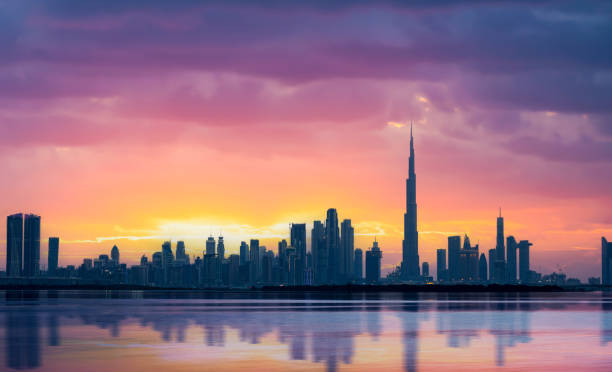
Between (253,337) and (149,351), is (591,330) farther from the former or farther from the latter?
(149,351)

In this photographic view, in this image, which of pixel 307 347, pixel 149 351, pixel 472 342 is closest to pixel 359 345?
pixel 307 347

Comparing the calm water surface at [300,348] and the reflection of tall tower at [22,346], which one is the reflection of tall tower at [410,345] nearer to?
the calm water surface at [300,348]

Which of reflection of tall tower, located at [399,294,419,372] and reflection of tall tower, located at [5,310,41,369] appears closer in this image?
reflection of tall tower, located at [399,294,419,372]

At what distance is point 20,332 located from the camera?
60.2 m

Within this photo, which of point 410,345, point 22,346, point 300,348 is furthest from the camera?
point 410,345

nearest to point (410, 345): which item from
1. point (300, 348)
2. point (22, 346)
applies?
point (300, 348)

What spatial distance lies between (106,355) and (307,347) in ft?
37.3

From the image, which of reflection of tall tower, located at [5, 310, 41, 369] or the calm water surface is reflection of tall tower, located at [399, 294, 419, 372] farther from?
reflection of tall tower, located at [5, 310, 41, 369]

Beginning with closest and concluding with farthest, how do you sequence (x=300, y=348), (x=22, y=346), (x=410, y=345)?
(x=300, y=348)
(x=22, y=346)
(x=410, y=345)

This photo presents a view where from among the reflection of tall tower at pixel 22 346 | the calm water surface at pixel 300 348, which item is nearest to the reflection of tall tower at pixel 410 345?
the calm water surface at pixel 300 348

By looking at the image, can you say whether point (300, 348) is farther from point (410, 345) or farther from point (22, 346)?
point (22, 346)

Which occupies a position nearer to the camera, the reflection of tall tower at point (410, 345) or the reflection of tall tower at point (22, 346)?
the reflection of tall tower at point (410, 345)

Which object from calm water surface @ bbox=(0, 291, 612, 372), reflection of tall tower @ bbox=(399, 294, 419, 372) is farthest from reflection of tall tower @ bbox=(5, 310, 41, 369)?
reflection of tall tower @ bbox=(399, 294, 419, 372)

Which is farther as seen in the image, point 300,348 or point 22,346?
point 22,346
